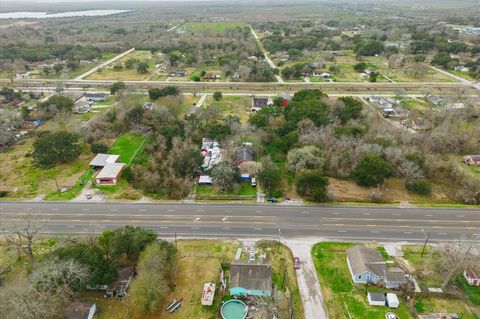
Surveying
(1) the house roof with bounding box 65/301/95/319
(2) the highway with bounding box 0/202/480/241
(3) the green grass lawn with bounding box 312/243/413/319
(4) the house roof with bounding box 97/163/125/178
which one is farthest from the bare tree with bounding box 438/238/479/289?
(4) the house roof with bounding box 97/163/125/178

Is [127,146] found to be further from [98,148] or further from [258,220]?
[258,220]

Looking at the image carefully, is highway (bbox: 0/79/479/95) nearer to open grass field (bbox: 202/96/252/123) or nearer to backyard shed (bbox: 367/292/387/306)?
open grass field (bbox: 202/96/252/123)

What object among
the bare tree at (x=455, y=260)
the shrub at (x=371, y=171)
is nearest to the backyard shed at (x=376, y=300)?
the bare tree at (x=455, y=260)

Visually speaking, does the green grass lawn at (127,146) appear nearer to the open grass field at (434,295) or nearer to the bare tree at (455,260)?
the open grass field at (434,295)

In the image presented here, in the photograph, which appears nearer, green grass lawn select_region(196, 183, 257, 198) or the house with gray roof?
green grass lawn select_region(196, 183, 257, 198)

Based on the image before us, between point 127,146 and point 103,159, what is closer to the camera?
point 103,159

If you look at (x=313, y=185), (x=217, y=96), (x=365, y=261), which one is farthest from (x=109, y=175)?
(x=217, y=96)

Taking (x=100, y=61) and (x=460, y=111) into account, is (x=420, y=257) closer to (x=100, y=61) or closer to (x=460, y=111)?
(x=460, y=111)
